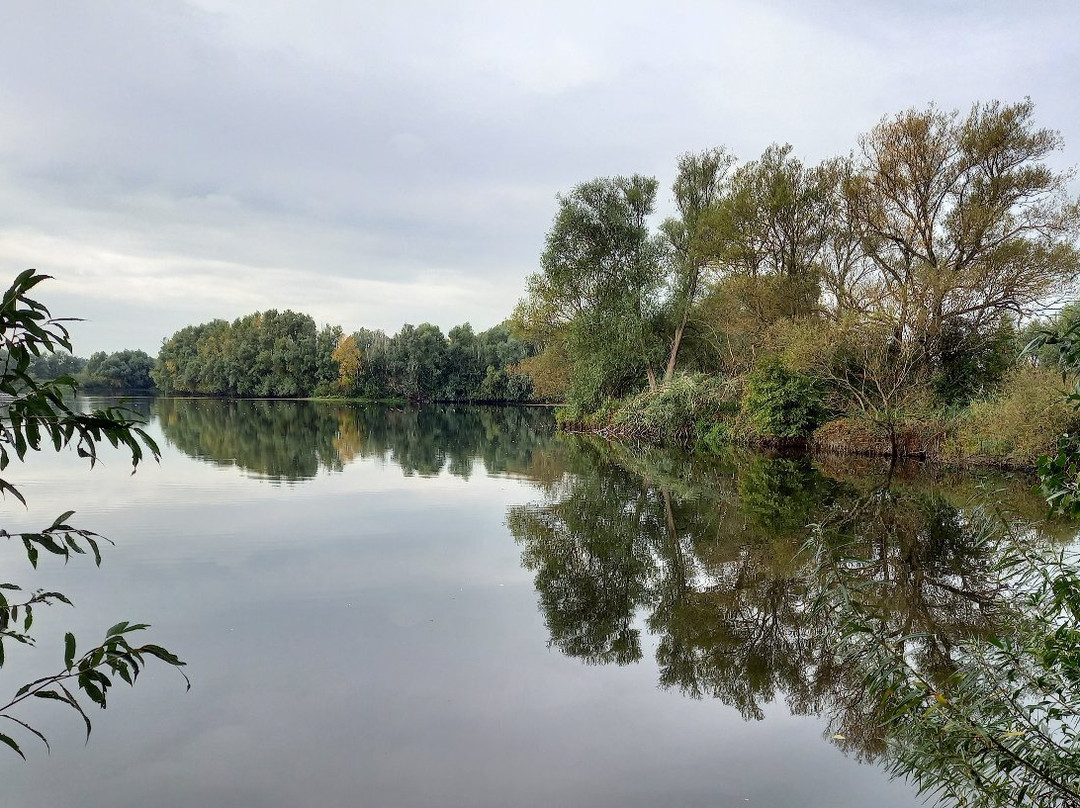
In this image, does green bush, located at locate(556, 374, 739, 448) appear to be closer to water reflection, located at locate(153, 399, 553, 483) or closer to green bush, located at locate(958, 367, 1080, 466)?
water reflection, located at locate(153, 399, 553, 483)

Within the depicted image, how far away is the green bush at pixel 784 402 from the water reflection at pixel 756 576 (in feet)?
26.2

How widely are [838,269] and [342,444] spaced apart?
769 inches

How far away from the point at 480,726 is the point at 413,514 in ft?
26.2

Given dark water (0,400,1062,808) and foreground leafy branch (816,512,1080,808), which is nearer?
foreground leafy branch (816,512,1080,808)

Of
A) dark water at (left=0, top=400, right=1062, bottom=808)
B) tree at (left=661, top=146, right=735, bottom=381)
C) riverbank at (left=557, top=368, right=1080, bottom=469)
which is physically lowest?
dark water at (left=0, top=400, right=1062, bottom=808)

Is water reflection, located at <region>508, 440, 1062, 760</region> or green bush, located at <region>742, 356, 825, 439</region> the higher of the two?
green bush, located at <region>742, 356, 825, 439</region>

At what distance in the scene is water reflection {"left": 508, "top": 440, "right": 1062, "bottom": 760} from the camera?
5.82 m

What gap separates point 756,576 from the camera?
8.79 metres

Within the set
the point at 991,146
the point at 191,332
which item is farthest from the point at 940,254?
the point at 191,332

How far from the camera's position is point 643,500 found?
47.6 feet

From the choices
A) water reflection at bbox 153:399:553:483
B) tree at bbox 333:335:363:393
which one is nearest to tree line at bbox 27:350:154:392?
tree at bbox 333:335:363:393

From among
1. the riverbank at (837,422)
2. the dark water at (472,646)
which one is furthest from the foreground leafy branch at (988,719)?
the riverbank at (837,422)

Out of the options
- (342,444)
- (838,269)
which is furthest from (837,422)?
(342,444)

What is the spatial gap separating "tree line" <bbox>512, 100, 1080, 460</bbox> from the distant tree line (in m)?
33.5
